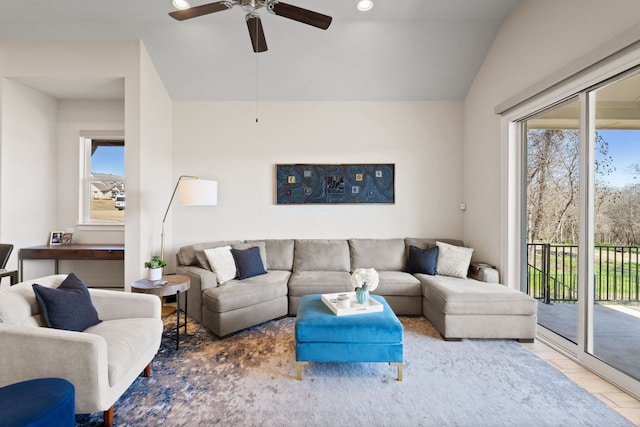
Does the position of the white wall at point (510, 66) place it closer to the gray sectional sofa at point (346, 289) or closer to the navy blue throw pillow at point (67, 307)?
the gray sectional sofa at point (346, 289)

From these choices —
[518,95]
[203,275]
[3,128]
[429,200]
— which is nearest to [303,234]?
[203,275]

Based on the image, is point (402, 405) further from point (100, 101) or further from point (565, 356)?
point (100, 101)

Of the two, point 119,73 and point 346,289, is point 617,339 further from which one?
point 119,73

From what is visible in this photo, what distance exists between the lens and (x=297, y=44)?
3645 millimetres

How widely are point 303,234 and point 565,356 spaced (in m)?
3.19

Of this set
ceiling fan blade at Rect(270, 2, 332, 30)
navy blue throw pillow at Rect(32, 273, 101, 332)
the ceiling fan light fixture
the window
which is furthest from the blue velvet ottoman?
the window

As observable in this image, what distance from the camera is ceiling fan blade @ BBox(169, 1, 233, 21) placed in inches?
78.9

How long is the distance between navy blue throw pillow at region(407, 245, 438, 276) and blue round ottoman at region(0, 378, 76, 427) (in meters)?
3.47

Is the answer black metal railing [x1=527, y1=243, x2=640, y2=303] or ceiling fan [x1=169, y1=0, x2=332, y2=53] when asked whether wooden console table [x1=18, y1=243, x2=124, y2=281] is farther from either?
black metal railing [x1=527, y1=243, x2=640, y2=303]

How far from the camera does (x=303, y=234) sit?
445 centimetres

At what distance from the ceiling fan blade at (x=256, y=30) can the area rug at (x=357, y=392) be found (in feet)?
8.75

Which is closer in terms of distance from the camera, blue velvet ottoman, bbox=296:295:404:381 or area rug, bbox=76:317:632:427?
area rug, bbox=76:317:632:427

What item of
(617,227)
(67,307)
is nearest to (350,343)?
(67,307)

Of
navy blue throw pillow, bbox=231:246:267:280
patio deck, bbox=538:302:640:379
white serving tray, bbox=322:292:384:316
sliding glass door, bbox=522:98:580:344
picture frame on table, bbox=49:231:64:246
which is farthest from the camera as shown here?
picture frame on table, bbox=49:231:64:246
